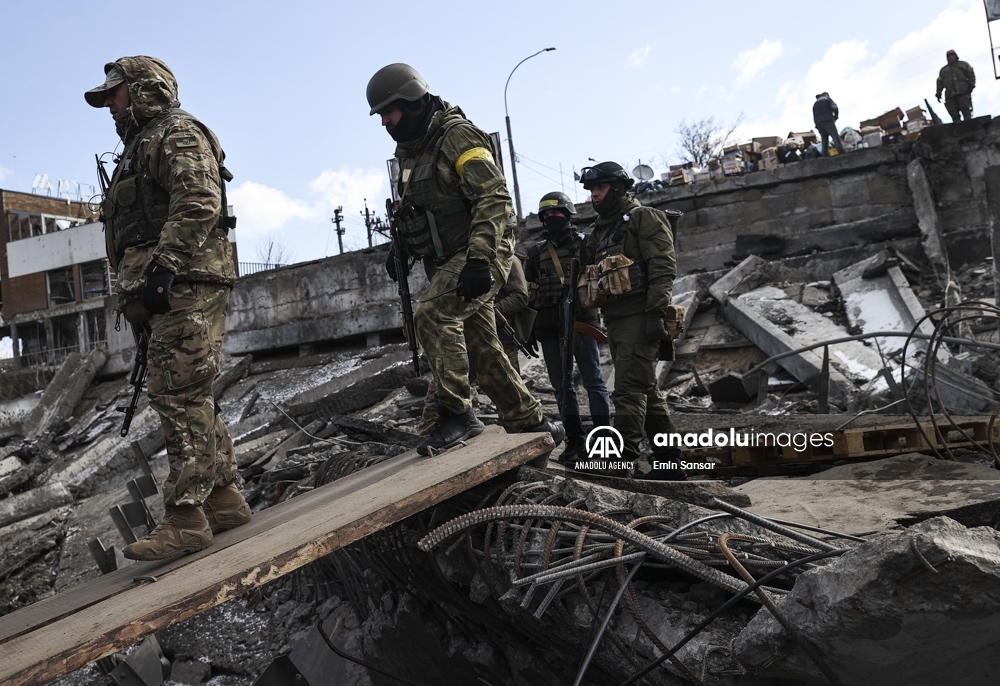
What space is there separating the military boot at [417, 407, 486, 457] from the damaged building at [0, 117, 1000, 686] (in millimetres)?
95

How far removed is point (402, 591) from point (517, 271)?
2.29m

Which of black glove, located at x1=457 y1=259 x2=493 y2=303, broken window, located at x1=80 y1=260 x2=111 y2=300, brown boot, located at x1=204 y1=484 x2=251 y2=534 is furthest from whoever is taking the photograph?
broken window, located at x1=80 y1=260 x2=111 y2=300

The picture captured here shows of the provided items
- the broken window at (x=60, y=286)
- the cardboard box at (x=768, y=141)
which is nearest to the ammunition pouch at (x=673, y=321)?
the cardboard box at (x=768, y=141)

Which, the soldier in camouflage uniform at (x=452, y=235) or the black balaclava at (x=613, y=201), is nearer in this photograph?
the soldier in camouflage uniform at (x=452, y=235)

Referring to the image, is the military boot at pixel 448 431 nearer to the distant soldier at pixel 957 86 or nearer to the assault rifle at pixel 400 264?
the assault rifle at pixel 400 264

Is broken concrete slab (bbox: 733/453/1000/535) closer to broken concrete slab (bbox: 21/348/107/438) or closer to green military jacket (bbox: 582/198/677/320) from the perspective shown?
green military jacket (bbox: 582/198/677/320)

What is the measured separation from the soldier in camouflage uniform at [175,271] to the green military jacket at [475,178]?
0.93 m

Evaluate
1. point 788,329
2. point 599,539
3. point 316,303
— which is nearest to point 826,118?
point 788,329

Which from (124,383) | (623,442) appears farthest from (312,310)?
(623,442)

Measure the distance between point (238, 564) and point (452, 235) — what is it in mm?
1845

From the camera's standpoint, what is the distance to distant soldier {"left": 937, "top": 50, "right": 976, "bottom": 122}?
12.2 metres

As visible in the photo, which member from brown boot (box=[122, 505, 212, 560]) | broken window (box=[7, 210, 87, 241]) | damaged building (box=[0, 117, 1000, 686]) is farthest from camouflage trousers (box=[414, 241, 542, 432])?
broken window (box=[7, 210, 87, 241])

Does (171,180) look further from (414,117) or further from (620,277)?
(620,277)

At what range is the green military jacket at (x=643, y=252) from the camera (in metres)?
4.69
